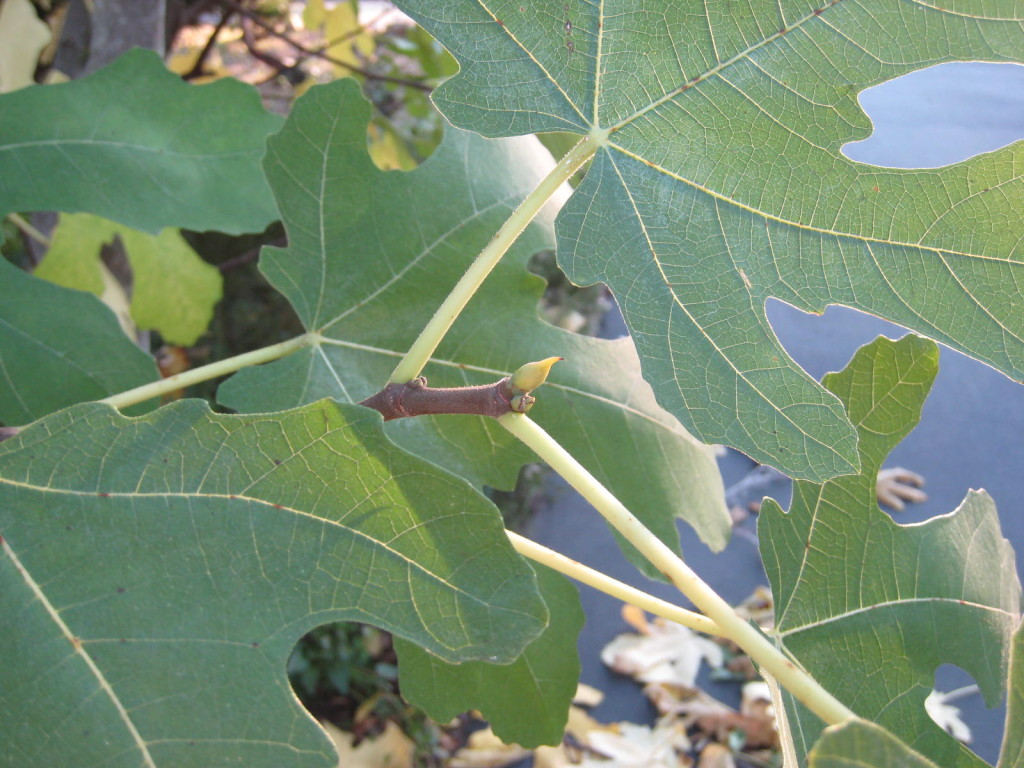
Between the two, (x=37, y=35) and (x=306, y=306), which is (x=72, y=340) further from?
(x=37, y=35)

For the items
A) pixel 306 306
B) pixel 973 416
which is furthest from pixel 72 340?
pixel 973 416

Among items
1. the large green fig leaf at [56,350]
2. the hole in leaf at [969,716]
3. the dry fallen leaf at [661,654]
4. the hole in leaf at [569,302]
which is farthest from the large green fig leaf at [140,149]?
the hole in leaf at [569,302]

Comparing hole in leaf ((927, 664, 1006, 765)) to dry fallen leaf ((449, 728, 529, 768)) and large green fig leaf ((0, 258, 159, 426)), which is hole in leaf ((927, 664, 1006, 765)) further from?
large green fig leaf ((0, 258, 159, 426))

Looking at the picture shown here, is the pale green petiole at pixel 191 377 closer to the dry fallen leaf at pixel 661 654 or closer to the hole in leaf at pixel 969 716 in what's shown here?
the hole in leaf at pixel 969 716

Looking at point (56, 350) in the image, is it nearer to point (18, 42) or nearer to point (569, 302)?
point (18, 42)

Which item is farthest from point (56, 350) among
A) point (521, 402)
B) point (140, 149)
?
point (521, 402)
